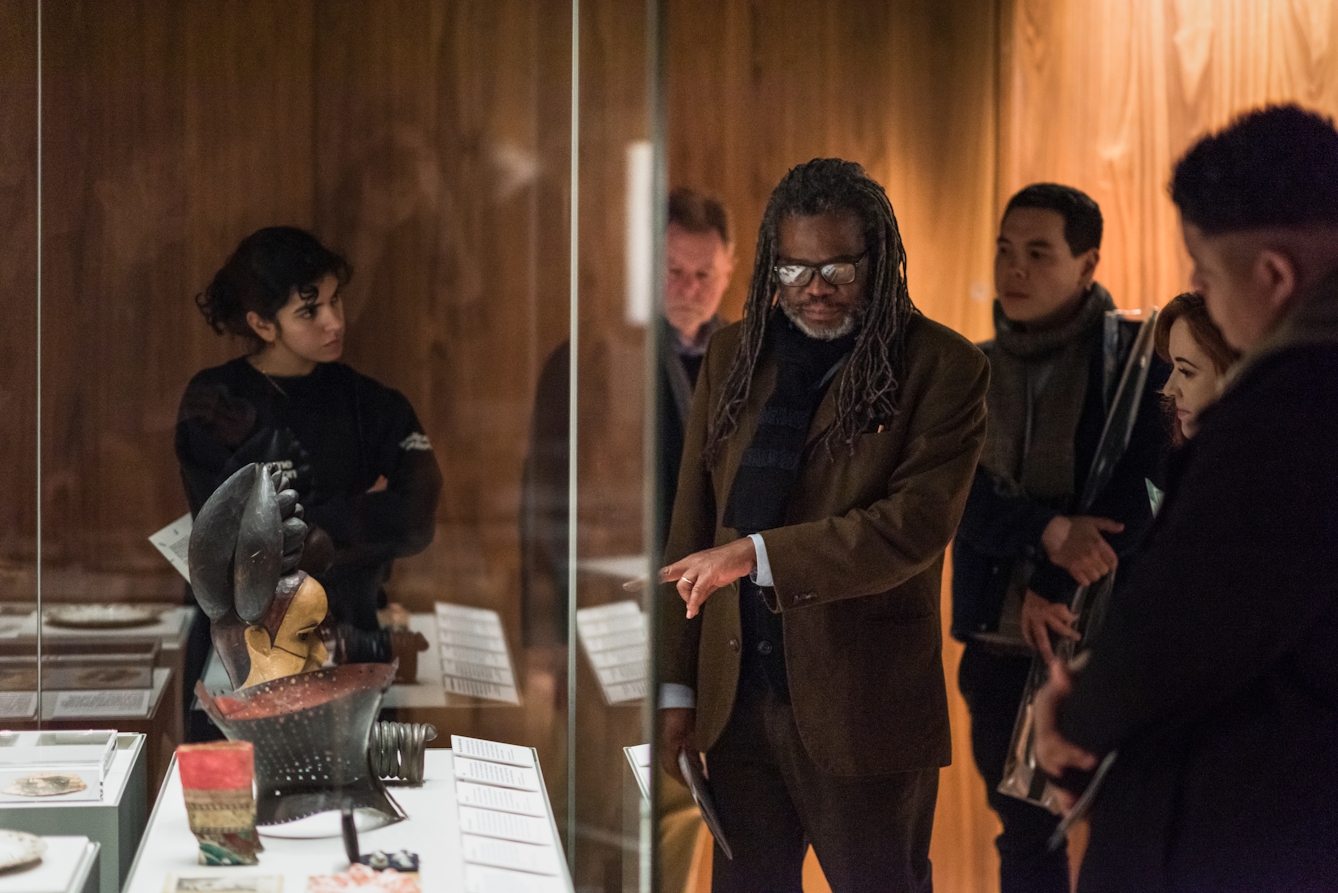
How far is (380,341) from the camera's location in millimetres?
1956

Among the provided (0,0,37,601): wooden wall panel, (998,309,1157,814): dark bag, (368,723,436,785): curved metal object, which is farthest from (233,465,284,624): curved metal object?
(998,309,1157,814): dark bag

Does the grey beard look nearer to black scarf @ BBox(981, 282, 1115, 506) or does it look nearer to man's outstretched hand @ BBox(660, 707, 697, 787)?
black scarf @ BBox(981, 282, 1115, 506)

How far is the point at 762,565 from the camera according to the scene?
5.43 feet

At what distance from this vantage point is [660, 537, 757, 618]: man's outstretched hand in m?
1.66

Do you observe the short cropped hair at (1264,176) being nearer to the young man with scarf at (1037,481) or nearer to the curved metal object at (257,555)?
the young man with scarf at (1037,481)

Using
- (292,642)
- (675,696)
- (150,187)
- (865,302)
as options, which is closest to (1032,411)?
(865,302)

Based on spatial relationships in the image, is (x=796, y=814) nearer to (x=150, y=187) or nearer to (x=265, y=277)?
(x=265, y=277)

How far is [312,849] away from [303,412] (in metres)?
0.63

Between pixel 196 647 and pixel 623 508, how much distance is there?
2.18ft

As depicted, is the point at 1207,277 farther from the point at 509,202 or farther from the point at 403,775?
the point at 403,775

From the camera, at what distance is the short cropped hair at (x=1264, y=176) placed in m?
1.31

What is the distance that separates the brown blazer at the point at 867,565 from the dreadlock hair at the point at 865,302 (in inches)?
0.7

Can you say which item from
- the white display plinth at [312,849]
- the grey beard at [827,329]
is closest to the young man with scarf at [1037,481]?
the grey beard at [827,329]

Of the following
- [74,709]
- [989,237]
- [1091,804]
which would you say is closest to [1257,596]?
[1091,804]
